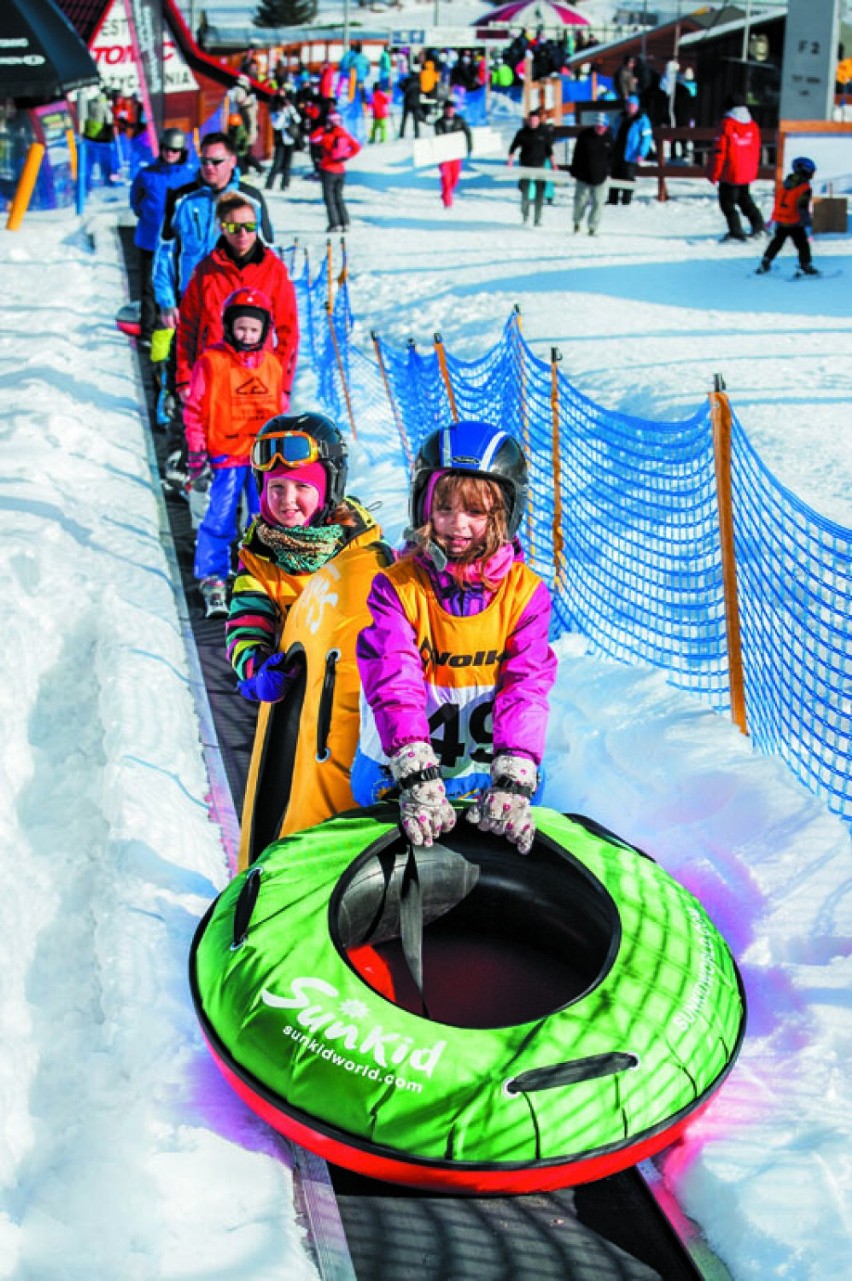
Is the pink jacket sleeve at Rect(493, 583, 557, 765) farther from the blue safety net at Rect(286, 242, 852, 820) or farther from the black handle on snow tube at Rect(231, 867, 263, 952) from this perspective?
the blue safety net at Rect(286, 242, 852, 820)

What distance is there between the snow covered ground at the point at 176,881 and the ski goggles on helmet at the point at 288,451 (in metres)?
1.28

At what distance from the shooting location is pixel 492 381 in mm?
8508

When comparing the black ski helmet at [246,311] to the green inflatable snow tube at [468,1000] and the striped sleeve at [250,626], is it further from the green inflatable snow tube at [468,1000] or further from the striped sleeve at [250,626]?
the green inflatable snow tube at [468,1000]

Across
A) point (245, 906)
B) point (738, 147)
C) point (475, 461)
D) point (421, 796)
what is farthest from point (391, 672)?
point (738, 147)

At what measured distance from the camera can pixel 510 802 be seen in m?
3.46

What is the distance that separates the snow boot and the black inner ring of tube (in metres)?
3.62

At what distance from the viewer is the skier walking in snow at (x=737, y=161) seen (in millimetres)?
16484

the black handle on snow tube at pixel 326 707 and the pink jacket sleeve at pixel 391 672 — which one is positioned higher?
the pink jacket sleeve at pixel 391 672

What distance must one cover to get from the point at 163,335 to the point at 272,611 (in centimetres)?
613

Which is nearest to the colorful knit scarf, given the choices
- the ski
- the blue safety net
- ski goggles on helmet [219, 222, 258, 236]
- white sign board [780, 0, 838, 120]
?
the blue safety net

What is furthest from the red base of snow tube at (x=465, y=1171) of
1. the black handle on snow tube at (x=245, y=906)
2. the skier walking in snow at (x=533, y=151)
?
the skier walking in snow at (x=533, y=151)

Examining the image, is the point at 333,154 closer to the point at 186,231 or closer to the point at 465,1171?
the point at 186,231

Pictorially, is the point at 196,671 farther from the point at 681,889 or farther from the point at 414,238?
the point at 414,238

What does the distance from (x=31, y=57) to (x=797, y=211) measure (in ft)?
32.6
